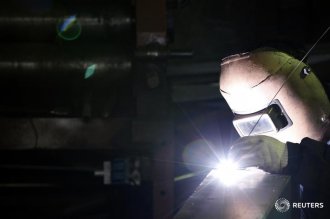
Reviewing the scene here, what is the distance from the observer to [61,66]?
2.54 meters

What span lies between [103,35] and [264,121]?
60.7 inches

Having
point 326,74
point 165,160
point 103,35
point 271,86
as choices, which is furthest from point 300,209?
point 103,35

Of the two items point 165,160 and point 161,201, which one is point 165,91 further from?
point 161,201

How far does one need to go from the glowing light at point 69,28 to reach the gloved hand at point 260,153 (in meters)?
1.62

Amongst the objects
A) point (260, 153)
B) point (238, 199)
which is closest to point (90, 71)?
point (260, 153)

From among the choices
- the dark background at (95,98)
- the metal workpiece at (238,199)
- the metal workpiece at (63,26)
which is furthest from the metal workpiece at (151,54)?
the metal workpiece at (238,199)

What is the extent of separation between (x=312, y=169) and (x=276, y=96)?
324 millimetres

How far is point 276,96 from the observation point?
1636mm

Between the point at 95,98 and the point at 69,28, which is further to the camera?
the point at 95,98

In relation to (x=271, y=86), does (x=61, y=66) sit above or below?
above

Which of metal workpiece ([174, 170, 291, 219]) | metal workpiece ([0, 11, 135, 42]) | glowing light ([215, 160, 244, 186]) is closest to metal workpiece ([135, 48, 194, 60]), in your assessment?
metal workpiece ([0, 11, 135, 42])

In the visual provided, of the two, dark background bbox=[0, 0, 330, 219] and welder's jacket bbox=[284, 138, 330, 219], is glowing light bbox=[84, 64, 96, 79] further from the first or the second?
welder's jacket bbox=[284, 138, 330, 219]

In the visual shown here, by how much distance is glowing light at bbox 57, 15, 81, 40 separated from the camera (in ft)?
8.63

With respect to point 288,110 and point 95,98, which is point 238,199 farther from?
point 95,98
